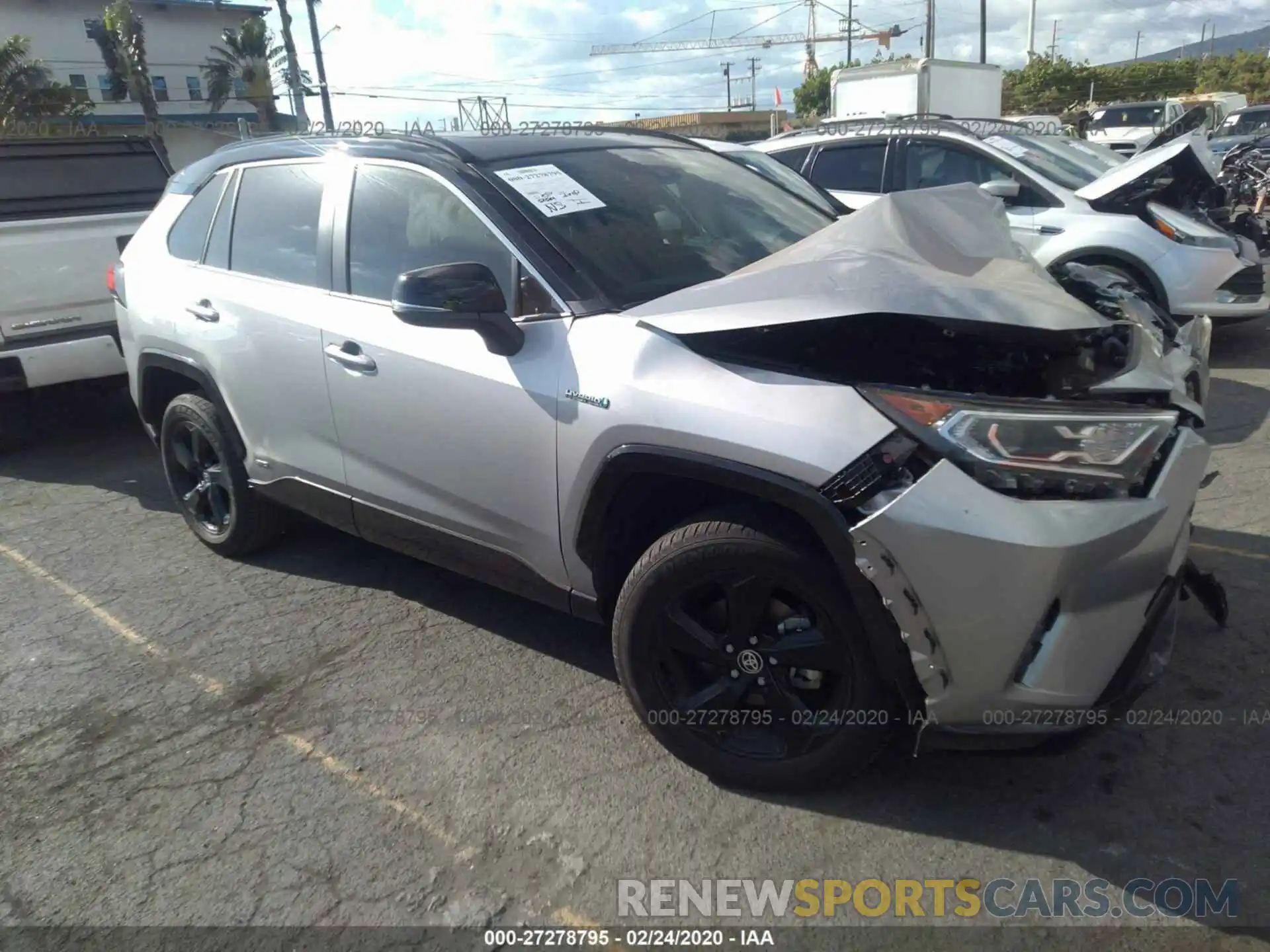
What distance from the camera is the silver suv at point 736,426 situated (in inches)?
90.3

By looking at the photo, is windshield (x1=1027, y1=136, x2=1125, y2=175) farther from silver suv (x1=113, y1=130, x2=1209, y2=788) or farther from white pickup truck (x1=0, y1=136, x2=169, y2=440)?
white pickup truck (x1=0, y1=136, x2=169, y2=440)

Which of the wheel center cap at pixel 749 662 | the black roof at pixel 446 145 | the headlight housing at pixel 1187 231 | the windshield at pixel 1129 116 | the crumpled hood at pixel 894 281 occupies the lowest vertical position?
the windshield at pixel 1129 116

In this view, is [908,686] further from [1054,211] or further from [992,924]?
[1054,211]

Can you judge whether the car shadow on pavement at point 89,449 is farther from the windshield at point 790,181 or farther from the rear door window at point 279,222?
the windshield at point 790,181

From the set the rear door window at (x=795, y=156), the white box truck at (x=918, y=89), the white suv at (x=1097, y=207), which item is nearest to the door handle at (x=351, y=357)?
the white suv at (x=1097, y=207)

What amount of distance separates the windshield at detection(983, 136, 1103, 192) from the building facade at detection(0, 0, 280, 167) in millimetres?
49044

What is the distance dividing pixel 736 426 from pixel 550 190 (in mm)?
1208

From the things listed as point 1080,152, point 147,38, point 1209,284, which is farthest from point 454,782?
→ point 147,38

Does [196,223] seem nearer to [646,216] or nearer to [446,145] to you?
[446,145]

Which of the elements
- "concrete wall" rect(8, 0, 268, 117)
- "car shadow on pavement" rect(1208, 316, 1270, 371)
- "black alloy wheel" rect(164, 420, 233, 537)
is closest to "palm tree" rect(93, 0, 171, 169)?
"concrete wall" rect(8, 0, 268, 117)

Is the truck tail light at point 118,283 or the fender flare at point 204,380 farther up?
the truck tail light at point 118,283

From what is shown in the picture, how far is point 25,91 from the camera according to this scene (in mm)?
39000

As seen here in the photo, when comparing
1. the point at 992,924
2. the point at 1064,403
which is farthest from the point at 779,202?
the point at 992,924

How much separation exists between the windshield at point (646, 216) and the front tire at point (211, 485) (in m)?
1.92
